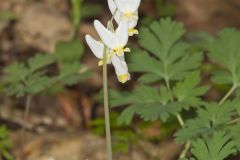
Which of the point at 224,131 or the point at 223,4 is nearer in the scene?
the point at 224,131

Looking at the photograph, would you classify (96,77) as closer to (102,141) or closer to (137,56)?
(102,141)

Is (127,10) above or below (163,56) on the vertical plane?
below

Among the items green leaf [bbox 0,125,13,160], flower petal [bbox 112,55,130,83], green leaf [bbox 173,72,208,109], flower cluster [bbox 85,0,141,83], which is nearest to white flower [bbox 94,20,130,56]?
flower cluster [bbox 85,0,141,83]

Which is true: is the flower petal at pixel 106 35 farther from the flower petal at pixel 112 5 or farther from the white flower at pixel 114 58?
the flower petal at pixel 112 5

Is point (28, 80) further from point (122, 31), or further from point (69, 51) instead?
point (122, 31)

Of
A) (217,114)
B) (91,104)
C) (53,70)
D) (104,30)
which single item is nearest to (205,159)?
(217,114)

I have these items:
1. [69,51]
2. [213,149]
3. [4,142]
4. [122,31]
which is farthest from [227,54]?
[4,142]
